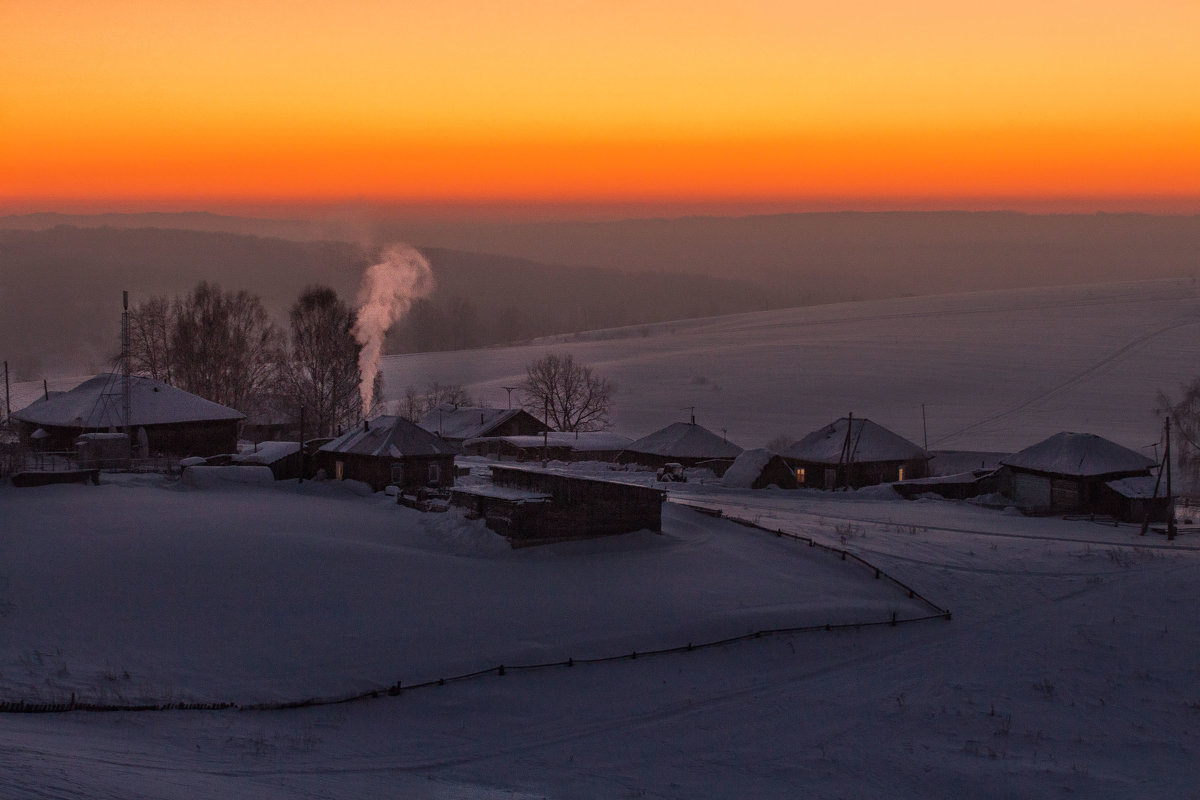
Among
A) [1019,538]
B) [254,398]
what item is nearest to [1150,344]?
[1019,538]

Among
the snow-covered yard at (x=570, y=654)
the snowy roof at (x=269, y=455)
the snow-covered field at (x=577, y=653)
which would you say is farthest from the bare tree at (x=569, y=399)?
the snow-covered yard at (x=570, y=654)

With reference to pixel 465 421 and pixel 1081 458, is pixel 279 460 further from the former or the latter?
pixel 1081 458

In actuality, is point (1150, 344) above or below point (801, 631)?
above

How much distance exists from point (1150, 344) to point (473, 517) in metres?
85.6

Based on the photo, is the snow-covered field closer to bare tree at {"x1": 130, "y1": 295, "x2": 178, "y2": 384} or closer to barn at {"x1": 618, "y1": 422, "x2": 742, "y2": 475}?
barn at {"x1": 618, "y1": 422, "x2": 742, "y2": 475}

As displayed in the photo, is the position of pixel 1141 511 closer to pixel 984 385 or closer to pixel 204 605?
pixel 204 605

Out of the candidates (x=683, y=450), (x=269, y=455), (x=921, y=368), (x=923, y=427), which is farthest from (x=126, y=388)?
(x=921, y=368)

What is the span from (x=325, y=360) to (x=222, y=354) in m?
8.26

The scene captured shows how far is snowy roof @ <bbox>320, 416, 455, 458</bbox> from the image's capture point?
1430 inches

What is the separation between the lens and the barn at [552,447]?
62.2 m

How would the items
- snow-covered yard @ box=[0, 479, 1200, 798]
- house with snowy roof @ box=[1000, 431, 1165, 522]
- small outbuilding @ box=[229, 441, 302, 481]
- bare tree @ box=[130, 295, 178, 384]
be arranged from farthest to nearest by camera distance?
bare tree @ box=[130, 295, 178, 384]
house with snowy roof @ box=[1000, 431, 1165, 522]
small outbuilding @ box=[229, 441, 302, 481]
snow-covered yard @ box=[0, 479, 1200, 798]

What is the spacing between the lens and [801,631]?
70.9ft

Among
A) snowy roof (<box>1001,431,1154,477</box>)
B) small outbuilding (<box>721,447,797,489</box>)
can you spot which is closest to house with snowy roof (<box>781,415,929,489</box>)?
small outbuilding (<box>721,447,797,489</box>)

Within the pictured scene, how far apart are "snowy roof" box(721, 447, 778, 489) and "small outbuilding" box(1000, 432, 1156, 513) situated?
11319 millimetres
